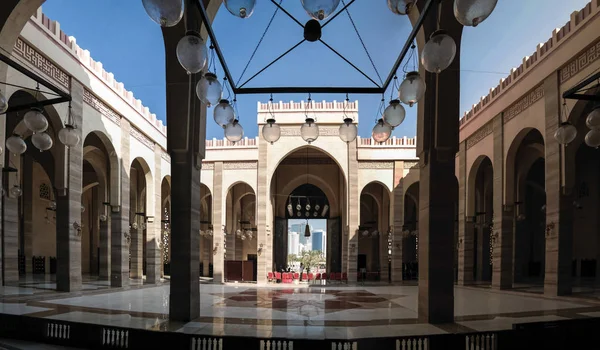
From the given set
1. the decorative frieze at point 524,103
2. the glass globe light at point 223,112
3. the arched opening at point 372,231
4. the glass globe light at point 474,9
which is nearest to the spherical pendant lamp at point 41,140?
the glass globe light at point 223,112

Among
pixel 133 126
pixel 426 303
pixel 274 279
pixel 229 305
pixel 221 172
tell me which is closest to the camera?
pixel 426 303

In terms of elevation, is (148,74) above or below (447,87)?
above

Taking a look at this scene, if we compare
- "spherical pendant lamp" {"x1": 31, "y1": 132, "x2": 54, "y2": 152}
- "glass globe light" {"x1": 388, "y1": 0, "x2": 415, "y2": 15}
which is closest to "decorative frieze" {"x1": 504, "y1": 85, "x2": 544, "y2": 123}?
"glass globe light" {"x1": 388, "y1": 0, "x2": 415, "y2": 15}

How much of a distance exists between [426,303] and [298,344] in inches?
104

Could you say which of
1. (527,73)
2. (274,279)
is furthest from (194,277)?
(274,279)

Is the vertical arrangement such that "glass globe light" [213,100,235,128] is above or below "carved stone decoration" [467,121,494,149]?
below

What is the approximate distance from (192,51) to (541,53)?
32.0 ft

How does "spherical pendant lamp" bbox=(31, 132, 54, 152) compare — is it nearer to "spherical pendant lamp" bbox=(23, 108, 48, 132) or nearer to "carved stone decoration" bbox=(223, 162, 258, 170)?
"spherical pendant lamp" bbox=(23, 108, 48, 132)

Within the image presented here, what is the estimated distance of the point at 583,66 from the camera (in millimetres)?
8477

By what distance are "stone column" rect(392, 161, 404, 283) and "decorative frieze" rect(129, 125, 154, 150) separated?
943 cm

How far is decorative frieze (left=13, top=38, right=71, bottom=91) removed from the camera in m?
8.34

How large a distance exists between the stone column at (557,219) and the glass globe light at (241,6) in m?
8.38

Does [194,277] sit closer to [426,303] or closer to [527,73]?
[426,303]

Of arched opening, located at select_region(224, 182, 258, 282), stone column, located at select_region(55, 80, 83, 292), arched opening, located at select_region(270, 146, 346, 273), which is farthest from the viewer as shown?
arched opening, located at select_region(270, 146, 346, 273)
